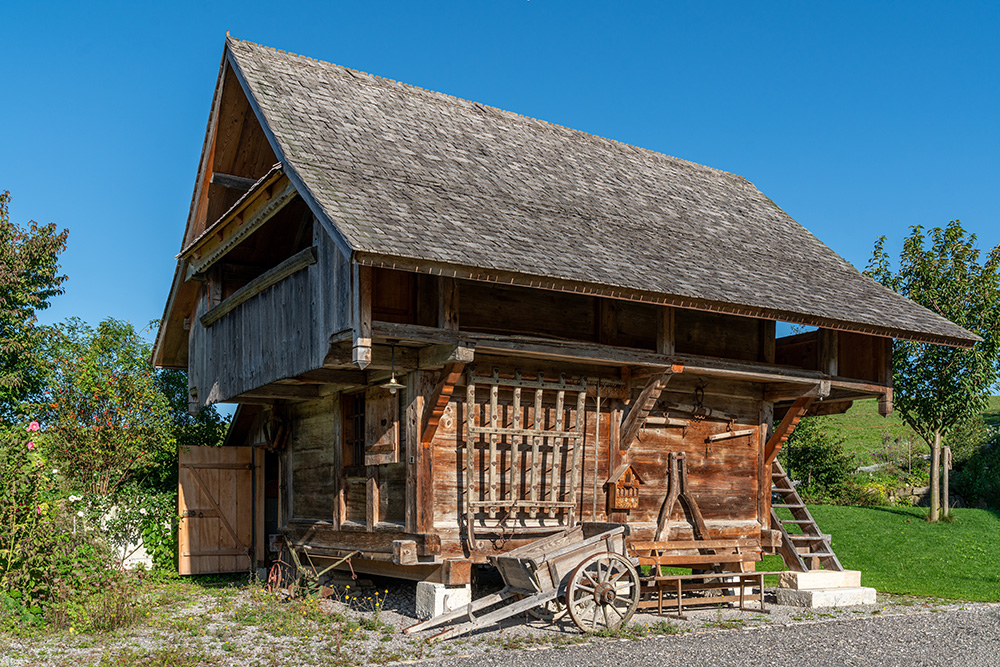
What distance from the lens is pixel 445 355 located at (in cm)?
1050

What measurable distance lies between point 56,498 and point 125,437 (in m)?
3.83

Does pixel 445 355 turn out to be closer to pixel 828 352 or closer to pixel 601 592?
pixel 601 592

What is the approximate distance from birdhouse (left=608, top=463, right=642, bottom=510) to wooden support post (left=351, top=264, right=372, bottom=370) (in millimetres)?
4308

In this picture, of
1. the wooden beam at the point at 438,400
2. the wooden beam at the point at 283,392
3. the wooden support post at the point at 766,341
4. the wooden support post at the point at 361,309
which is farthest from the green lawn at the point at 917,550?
the wooden support post at the point at 361,309

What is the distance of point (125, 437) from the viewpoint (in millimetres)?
15016

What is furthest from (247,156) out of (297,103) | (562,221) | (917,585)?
(917,585)

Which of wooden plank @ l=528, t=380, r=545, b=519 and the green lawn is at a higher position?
wooden plank @ l=528, t=380, r=545, b=519

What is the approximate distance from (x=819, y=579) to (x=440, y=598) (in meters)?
5.72

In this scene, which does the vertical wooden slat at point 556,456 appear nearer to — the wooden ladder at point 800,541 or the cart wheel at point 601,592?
the cart wheel at point 601,592

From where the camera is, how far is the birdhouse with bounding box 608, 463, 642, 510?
1243cm

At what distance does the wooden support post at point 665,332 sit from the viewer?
1209cm

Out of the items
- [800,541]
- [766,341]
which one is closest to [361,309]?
[766,341]

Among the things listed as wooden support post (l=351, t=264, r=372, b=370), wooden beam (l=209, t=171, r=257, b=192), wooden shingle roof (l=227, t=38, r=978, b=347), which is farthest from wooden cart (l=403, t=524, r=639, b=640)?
wooden beam (l=209, t=171, r=257, b=192)

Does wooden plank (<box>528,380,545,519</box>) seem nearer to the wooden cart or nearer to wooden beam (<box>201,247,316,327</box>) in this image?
the wooden cart
